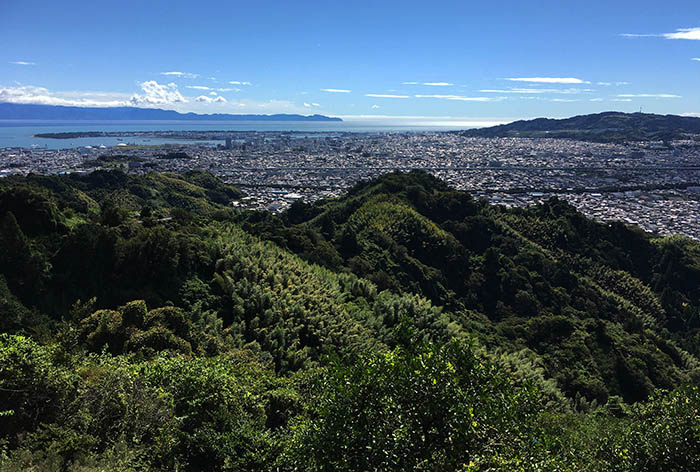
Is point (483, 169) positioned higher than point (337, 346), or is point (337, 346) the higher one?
point (483, 169)

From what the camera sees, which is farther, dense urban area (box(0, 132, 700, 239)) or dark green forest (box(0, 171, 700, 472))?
dense urban area (box(0, 132, 700, 239))

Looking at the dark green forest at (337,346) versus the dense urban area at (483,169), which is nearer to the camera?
the dark green forest at (337,346)

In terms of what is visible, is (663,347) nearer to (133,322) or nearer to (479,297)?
(479,297)

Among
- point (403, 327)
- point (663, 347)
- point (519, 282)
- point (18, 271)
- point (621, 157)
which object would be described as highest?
point (621, 157)

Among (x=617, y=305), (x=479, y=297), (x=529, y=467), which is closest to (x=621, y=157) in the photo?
(x=617, y=305)
